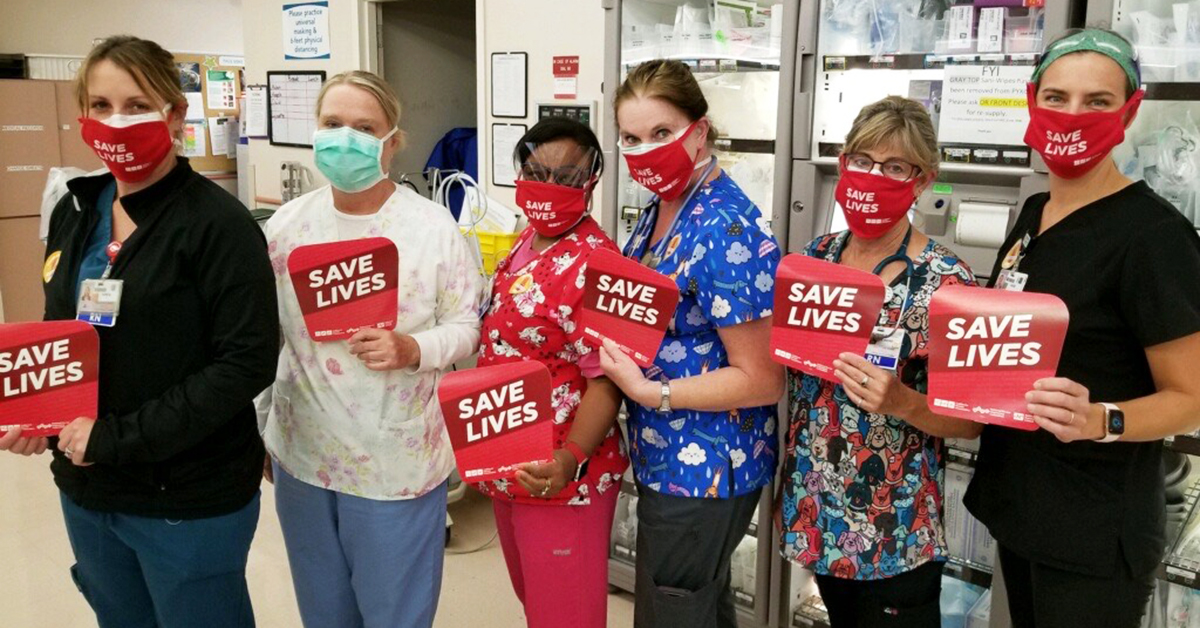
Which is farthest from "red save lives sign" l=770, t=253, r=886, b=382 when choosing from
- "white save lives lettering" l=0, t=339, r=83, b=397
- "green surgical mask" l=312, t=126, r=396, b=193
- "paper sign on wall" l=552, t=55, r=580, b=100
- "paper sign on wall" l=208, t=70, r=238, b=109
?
"paper sign on wall" l=208, t=70, r=238, b=109

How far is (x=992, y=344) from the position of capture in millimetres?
1479

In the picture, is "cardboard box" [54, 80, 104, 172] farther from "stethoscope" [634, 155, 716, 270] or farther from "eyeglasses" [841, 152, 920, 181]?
"eyeglasses" [841, 152, 920, 181]

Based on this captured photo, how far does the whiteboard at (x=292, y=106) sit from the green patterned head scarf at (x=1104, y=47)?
3968 mm

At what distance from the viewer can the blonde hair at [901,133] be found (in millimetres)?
1710

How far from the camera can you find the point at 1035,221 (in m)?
1.73

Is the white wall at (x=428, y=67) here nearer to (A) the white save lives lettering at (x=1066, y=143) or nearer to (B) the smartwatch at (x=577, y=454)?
(B) the smartwatch at (x=577, y=454)

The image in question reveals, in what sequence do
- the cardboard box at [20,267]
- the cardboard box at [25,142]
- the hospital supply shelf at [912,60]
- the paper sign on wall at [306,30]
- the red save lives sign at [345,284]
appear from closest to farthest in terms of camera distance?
the red save lives sign at [345,284]
the hospital supply shelf at [912,60]
the paper sign on wall at [306,30]
the cardboard box at [25,142]
the cardboard box at [20,267]

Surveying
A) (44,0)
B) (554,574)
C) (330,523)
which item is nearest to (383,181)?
(330,523)

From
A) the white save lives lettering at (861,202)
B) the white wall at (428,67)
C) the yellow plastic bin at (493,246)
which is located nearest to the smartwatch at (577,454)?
the white save lives lettering at (861,202)

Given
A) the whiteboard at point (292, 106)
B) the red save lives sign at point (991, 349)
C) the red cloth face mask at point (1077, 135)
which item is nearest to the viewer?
the red save lives sign at point (991, 349)

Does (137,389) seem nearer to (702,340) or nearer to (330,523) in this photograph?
(330,523)

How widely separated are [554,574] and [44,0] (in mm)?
7223

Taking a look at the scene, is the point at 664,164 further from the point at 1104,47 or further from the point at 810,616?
the point at 810,616

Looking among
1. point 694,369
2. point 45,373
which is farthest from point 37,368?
point 694,369
